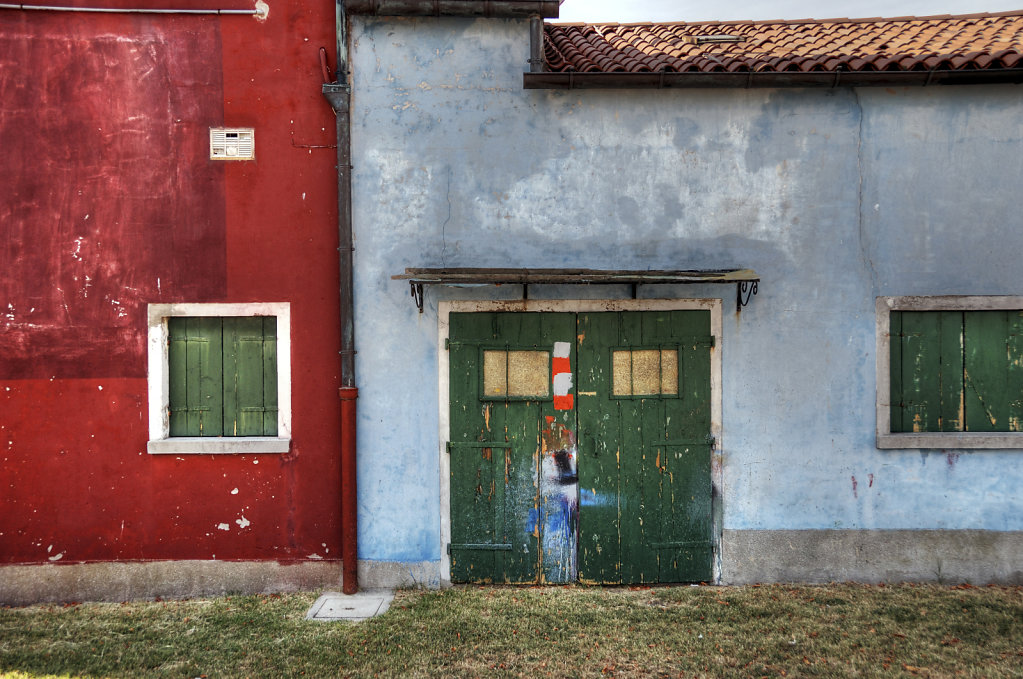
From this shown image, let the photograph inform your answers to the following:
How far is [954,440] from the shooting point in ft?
18.9

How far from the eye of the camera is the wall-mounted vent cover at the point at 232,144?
5.78 m

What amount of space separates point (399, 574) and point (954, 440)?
528cm

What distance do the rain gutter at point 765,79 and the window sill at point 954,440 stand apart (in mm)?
3225

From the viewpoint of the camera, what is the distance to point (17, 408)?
573cm

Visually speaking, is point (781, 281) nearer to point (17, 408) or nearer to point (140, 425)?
point (140, 425)

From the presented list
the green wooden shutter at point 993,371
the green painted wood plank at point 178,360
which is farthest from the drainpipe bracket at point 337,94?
the green wooden shutter at point 993,371

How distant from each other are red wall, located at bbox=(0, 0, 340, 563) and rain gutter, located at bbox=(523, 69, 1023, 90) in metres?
2.19

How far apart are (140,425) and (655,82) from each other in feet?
18.7

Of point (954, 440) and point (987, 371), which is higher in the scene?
point (987, 371)

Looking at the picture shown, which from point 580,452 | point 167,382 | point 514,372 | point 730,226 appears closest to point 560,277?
point 514,372

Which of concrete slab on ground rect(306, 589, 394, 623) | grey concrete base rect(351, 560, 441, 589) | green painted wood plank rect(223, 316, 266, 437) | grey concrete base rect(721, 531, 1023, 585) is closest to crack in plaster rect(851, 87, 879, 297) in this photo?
grey concrete base rect(721, 531, 1023, 585)

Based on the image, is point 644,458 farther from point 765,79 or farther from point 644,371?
point 765,79

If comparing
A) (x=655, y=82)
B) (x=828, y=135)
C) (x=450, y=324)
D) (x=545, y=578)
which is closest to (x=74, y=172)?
(x=450, y=324)

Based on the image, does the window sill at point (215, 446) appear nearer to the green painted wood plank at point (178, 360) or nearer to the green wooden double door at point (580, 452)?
the green painted wood plank at point (178, 360)
